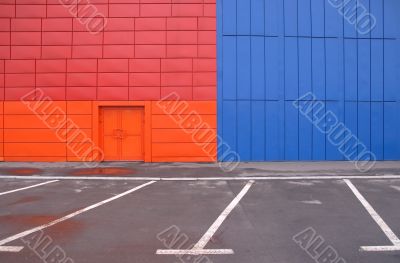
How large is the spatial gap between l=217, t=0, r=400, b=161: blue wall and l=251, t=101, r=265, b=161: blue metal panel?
0.04 metres

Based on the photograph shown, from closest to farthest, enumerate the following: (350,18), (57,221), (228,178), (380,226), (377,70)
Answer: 1. (380,226)
2. (57,221)
3. (228,178)
4. (350,18)
5. (377,70)

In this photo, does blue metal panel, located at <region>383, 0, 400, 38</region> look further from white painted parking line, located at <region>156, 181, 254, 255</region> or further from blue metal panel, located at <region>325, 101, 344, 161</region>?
white painted parking line, located at <region>156, 181, 254, 255</region>

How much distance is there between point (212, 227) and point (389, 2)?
13.5 meters

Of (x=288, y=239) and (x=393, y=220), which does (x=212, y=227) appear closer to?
(x=288, y=239)

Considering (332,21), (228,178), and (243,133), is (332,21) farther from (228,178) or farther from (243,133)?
(228,178)

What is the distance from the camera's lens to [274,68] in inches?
608

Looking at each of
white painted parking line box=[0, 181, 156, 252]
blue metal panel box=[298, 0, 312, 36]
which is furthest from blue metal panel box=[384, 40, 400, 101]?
white painted parking line box=[0, 181, 156, 252]

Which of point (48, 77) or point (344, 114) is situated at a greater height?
point (48, 77)

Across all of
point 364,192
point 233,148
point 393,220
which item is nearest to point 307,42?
point 233,148

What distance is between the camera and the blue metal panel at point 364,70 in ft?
51.3

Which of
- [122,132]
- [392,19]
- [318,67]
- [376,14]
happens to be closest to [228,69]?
[318,67]

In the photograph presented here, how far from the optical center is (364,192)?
949 cm

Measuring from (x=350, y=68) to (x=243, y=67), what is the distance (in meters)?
4.30

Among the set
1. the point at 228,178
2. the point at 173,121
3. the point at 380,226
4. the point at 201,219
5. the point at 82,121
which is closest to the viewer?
the point at 380,226
